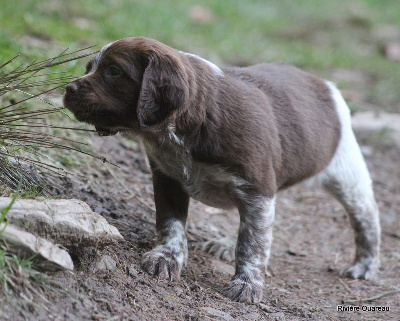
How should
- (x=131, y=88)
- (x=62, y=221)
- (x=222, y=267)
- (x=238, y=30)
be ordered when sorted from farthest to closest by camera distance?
(x=238, y=30), (x=222, y=267), (x=131, y=88), (x=62, y=221)

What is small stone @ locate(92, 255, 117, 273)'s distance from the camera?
385 centimetres

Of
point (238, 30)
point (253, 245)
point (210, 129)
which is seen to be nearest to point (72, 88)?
point (210, 129)

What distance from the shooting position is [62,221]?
3.52 m

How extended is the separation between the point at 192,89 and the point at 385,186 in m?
4.68

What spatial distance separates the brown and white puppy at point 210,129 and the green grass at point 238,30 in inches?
88.7

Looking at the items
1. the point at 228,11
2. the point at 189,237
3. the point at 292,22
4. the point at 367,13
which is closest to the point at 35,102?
the point at 189,237

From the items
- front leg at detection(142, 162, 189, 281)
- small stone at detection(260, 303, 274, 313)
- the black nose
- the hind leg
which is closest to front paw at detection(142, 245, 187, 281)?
front leg at detection(142, 162, 189, 281)

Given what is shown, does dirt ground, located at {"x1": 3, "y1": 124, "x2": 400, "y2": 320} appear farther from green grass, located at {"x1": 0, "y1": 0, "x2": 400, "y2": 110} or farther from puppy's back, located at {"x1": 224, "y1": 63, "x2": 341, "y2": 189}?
green grass, located at {"x1": 0, "y1": 0, "x2": 400, "y2": 110}

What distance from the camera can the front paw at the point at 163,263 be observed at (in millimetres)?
4355

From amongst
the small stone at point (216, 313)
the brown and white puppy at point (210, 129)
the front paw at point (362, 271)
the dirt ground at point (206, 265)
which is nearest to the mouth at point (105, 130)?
the brown and white puppy at point (210, 129)

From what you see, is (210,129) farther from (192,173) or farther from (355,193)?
(355,193)

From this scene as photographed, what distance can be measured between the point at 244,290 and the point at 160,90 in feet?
4.81

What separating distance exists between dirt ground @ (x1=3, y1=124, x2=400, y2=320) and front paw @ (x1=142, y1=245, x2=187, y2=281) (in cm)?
8

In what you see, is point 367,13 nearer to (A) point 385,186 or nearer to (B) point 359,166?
(A) point 385,186
